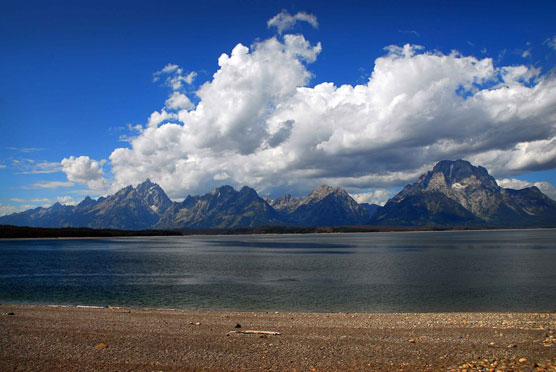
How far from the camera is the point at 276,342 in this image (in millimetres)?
25000

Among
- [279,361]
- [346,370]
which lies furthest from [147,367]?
[346,370]

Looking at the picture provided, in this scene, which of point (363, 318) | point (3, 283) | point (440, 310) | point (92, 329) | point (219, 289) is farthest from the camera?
point (3, 283)

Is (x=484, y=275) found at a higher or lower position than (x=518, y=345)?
lower

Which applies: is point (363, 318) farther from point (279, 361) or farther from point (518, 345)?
point (279, 361)

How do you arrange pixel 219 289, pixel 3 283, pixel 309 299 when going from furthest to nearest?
1. pixel 3 283
2. pixel 219 289
3. pixel 309 299

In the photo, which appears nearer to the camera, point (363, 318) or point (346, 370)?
point (346, 370)

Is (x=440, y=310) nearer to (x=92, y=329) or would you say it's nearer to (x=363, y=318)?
(x=363, y=318)

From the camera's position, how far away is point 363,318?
35406 mm

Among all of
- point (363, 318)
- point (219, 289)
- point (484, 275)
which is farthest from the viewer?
point (484, 275)

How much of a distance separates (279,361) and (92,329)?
655 inches

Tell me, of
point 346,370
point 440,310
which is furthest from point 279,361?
point 440,310

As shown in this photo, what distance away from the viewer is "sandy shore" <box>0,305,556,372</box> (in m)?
20.2

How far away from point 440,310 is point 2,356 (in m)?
40.8

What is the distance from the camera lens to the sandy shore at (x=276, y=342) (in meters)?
20.2
